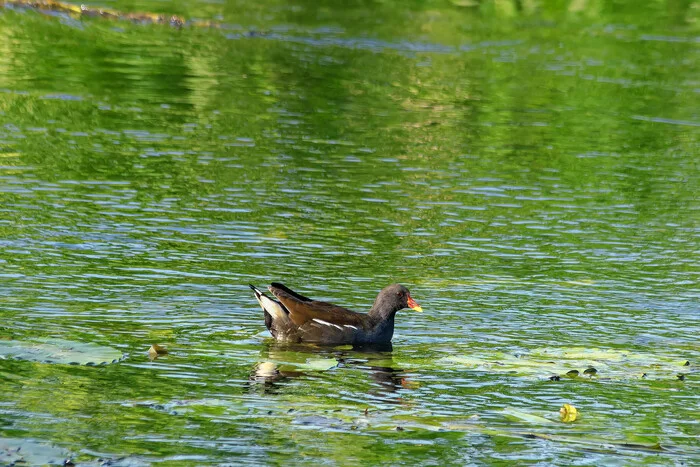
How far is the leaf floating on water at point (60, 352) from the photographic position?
12.9m

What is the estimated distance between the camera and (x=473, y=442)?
36.6ft

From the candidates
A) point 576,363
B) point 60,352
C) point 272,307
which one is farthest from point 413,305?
point 60,352

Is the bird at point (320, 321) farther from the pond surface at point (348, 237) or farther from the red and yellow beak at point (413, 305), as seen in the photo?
the red and yellow beak at point (413, 305)

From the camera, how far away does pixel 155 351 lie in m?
13.5

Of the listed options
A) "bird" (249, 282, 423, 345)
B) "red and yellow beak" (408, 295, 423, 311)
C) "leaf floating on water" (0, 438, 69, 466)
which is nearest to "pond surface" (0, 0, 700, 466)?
"leaf floating on water" (0, 438, 69, 466)

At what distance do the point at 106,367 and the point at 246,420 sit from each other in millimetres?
Answer: 2053

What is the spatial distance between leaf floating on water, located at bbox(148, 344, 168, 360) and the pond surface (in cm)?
8

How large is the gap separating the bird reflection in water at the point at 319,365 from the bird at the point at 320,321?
0.12 m

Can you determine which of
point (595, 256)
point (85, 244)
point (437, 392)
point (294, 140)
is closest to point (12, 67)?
point (294, 140)

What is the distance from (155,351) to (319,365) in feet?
5.42

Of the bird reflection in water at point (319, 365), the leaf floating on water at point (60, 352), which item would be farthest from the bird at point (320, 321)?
the leaf floating on water at point (60, 352)

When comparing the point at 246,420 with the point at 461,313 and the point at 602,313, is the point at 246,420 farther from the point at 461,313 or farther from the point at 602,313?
the point at 602,313

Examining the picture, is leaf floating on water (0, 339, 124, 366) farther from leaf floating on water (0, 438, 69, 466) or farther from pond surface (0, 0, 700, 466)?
leaf floating on water (0, 438, 69, 466)

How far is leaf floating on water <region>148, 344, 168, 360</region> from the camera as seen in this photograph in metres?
13.4
